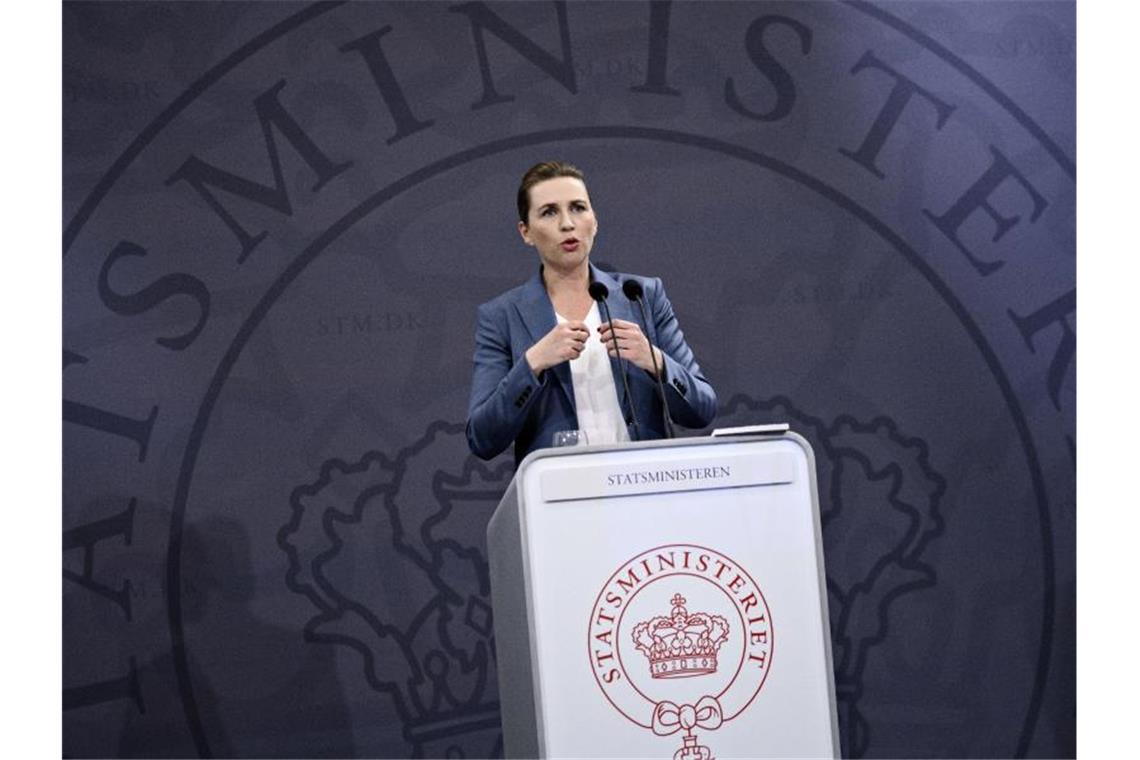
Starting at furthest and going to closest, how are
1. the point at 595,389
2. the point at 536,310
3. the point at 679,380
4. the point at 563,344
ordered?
1. the point at 536,310
2. the point at 595,389
3. the point at 679,380
4. the point at 563,344

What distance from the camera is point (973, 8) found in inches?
182

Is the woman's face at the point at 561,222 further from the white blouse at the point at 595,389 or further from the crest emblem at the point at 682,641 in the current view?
the crest emblem at the point at 682,641

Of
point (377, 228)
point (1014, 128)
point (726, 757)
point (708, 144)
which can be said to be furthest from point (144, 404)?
point (1014, 128)

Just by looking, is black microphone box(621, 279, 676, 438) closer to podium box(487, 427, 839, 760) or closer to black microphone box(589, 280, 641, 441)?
black microphone box(589, 280, 641, 441)

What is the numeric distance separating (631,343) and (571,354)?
12cm

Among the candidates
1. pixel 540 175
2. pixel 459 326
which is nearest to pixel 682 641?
pixel 540 175

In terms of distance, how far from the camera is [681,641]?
244 centimetres

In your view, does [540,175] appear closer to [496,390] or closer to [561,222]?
[561,222]

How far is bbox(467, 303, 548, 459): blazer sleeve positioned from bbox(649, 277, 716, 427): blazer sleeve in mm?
256

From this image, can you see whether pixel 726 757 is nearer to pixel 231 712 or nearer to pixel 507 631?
pixel 507 631

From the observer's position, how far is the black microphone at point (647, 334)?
109 inches

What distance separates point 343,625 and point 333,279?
1016 millimetres

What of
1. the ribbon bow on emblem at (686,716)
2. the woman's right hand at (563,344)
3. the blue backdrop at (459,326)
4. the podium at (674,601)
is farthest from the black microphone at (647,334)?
the blue backdrop at (459,326)

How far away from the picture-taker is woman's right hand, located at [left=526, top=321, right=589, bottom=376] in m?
2.72
